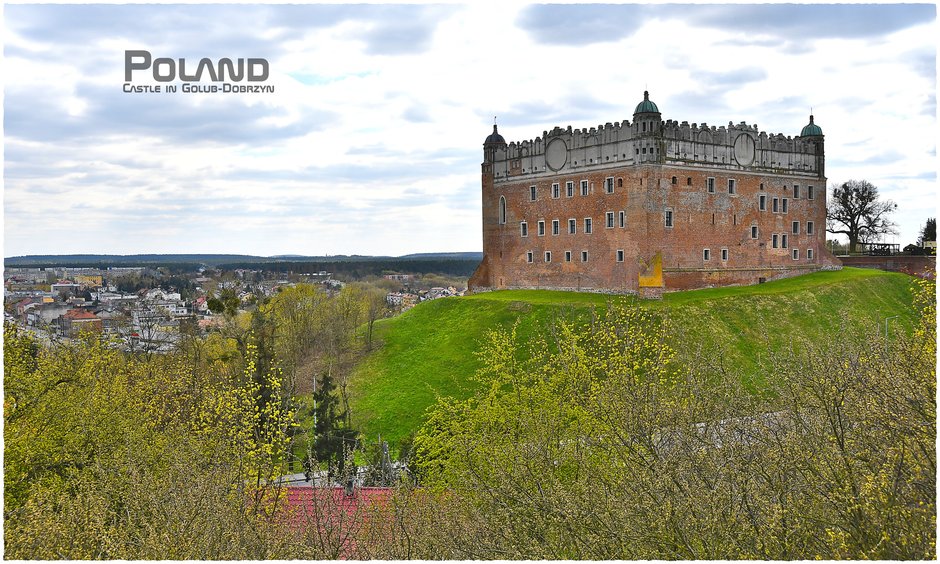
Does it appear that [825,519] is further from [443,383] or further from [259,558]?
[443,383]

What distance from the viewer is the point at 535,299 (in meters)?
52.4

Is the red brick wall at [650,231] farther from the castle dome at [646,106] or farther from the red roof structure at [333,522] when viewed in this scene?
the red roof structure at [333,522]

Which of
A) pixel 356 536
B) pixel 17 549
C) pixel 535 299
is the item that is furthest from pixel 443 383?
pixel 17 549

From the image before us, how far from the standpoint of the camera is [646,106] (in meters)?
51.1

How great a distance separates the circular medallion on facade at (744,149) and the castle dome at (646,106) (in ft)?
23.7

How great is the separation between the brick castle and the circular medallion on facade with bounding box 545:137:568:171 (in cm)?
8

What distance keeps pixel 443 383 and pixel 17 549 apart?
31037mm

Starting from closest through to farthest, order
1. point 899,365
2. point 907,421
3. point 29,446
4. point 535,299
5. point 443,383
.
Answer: point 907,421 < point 899,365 < point 29,446 < point 443,383 < point 535,299

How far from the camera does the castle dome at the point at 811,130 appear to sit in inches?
2341

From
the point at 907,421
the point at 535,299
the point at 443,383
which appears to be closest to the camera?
the point at 907,421

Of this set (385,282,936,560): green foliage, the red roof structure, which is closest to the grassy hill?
the red roof structure

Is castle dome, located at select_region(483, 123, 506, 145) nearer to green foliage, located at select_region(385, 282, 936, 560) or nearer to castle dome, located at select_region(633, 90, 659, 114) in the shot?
castle dome, located at select_region(633, 90, 659, 114)

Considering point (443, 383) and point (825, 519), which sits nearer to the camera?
point (825, 519)

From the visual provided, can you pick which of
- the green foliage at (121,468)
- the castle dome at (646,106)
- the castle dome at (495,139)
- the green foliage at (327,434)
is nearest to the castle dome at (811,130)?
the castle dome at (646,106)
